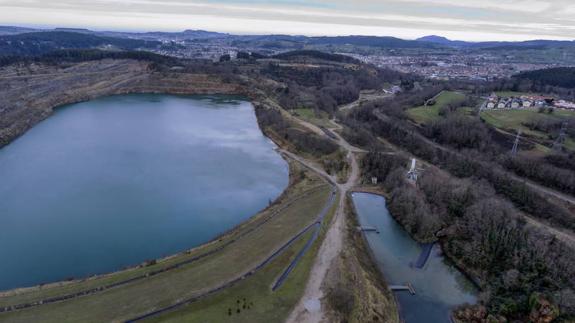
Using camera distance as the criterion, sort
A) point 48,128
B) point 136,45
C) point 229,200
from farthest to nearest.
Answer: point 136,45
point 48,128
point 229,200

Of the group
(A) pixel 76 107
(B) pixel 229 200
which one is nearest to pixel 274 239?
(B) pixel 229 200

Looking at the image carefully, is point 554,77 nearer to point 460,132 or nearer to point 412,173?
point 460,132

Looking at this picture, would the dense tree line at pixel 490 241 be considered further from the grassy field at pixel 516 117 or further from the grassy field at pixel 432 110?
the grassy field at pixel 432 110

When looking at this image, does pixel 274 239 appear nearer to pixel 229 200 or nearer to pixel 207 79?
pixel 229 200

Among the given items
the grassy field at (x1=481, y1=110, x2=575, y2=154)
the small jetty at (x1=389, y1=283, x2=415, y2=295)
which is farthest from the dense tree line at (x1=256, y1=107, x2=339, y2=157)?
the small jetty at (x1=389, y1=283, x2=415, y2=295)

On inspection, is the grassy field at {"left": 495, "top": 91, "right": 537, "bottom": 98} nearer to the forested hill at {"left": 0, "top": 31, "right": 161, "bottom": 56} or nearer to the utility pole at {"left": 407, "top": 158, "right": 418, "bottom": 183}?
the utility pole at {"left": 407, "top": 158, "right": 418, "bottom": 183}

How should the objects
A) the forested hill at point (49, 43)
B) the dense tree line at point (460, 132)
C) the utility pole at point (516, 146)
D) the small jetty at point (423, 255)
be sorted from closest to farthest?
the small jetty at point (423, 255) < the utility pole at point (516, 146) < the dense tree line at point (460, 132) < the forested hill at point (49, 43)

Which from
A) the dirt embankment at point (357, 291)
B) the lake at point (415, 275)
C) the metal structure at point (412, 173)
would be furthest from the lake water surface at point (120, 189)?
the metal structure at point (412, 173)

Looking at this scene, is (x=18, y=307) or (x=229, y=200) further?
(x=229, y=200)
